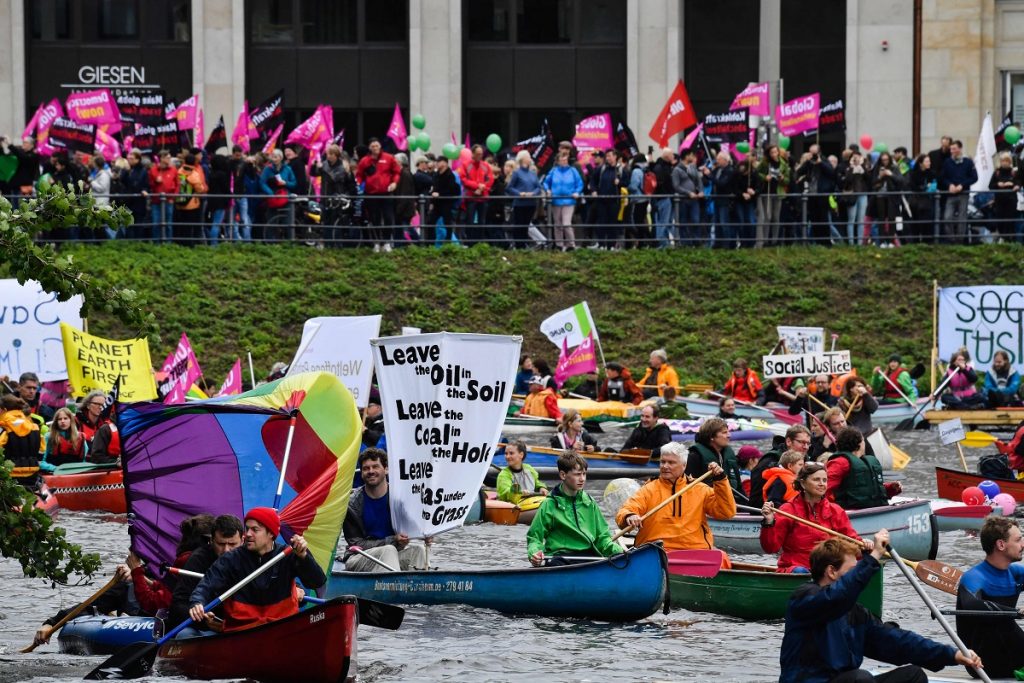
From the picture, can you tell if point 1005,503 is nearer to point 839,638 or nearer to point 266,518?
point 266,518

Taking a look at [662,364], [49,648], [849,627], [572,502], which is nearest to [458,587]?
[572,502]

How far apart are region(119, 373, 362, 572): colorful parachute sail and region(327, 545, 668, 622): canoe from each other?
1.19 m

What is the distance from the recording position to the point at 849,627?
1119 cm

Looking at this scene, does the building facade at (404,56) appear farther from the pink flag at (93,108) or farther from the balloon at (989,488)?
the balloon at (989,488)

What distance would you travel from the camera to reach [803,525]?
15.7 m

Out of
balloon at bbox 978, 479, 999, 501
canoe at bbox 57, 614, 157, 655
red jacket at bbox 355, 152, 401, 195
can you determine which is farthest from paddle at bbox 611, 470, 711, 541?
red jacket at bbox 355, 152, 401, 195

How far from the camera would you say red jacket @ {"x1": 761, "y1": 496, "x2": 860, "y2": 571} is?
15.4 meters

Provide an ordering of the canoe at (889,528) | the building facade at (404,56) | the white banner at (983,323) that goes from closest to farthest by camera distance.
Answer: the canoe at (889,528) < the white banner at (983,323) < the building facade at (404,56)

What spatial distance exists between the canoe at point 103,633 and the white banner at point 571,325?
17.9 m

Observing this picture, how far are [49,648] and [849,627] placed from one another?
23.4ft

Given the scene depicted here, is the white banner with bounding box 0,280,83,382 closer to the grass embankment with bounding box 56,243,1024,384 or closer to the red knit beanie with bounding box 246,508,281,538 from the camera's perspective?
the grass embankment with bounding box 56,243,1024,384

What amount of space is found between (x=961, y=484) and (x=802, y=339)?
1019cm

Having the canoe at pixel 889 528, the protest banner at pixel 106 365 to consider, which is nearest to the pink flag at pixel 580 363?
the protest banner at pixel 106 365

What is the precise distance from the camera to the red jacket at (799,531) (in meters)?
15.4
